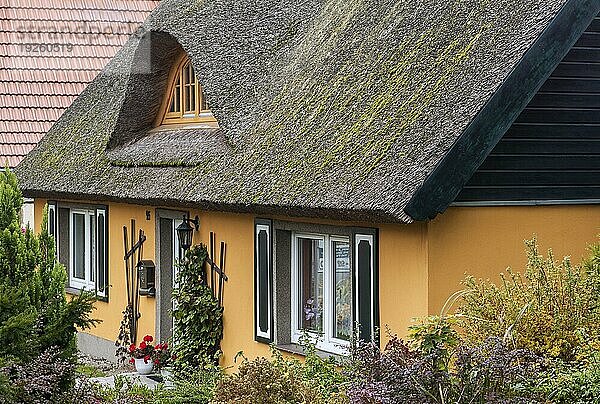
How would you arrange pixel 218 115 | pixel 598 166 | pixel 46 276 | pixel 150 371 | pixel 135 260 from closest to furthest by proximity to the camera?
pixel 46 276
pixel 598 166
pixel 218 115
pixel 150 371
pixel 135 260

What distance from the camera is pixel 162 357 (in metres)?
15.3

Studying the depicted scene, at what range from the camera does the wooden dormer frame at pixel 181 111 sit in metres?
15.5

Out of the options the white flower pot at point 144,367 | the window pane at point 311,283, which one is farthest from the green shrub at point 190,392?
the white flower pot at point 144,367

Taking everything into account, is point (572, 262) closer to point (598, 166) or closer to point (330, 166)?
point (598, 166)

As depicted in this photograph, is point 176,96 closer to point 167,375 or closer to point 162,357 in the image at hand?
point 162,357

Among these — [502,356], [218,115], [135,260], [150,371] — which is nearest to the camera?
[502,356]

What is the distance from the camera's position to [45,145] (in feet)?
64.4

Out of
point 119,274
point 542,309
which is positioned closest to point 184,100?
point 119,274

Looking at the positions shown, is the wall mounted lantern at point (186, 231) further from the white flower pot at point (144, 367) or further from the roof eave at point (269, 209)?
A: the white flower pot at point (144, 367)

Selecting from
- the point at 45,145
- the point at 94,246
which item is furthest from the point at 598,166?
the point at 45,145

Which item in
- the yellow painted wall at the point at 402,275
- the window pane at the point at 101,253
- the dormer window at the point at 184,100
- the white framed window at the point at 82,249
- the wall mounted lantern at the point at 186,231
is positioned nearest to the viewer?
the yellow painted wall at the point at 402,275

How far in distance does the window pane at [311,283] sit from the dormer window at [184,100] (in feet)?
10.6

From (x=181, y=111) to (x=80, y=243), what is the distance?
3725 mm

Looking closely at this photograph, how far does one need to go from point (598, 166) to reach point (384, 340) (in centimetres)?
229
